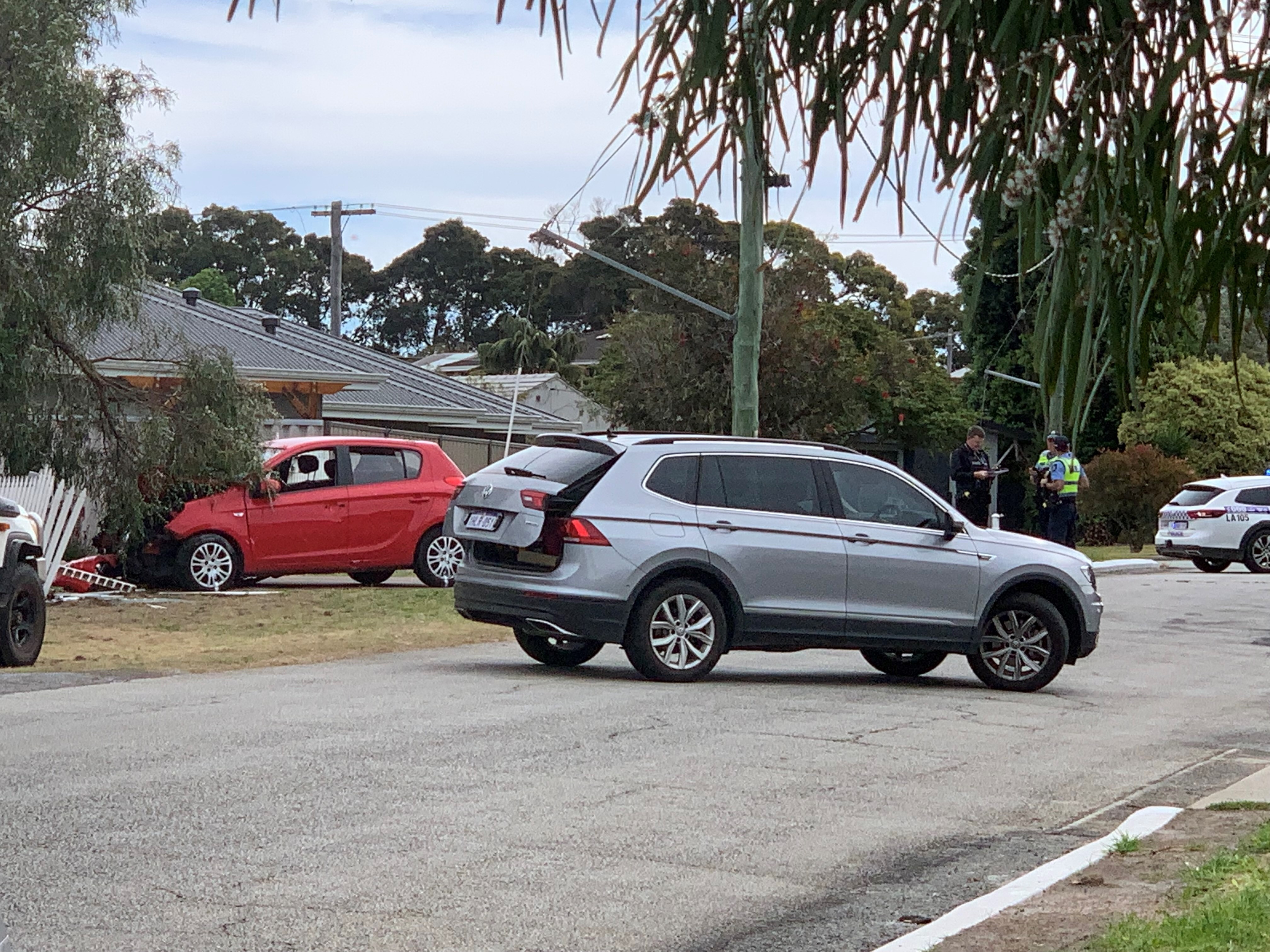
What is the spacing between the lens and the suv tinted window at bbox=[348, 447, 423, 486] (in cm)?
2159

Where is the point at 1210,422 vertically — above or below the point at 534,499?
above

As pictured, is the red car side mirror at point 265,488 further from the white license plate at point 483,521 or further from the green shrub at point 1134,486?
the green shrub at point 1134,486

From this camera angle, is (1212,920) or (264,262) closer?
(1212,920)

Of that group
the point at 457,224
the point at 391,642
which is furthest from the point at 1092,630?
the point at 457,224

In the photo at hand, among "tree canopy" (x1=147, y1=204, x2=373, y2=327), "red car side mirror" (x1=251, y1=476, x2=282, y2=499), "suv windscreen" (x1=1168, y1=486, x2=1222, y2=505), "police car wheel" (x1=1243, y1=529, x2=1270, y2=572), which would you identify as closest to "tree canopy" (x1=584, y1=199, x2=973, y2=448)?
"suv windscreen" (x1=1168, y1=486, x2=1222, y2=505)

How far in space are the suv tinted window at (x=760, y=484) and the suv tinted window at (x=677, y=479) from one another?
0.05 m

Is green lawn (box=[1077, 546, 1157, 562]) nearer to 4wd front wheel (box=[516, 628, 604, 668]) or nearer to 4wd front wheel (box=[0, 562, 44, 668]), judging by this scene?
4wd front wheel (box=[516, 628, 604, 668])

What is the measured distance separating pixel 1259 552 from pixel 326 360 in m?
16.6

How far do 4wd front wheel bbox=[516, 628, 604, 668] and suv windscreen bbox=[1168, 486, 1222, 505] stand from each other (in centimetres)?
1883

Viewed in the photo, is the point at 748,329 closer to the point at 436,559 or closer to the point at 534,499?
the point at 436,559

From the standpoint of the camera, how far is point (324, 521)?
2120 cm

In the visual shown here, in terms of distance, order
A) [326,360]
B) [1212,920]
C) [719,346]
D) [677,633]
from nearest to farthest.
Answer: [1212,920], [677,633], [326,360], [719,346]

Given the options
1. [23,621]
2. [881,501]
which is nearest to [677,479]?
[881,501]

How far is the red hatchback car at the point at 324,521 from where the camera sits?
67.6 ft
